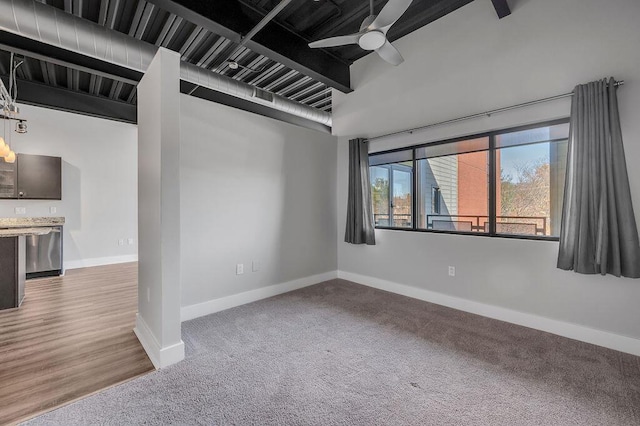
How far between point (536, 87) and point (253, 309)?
389cm

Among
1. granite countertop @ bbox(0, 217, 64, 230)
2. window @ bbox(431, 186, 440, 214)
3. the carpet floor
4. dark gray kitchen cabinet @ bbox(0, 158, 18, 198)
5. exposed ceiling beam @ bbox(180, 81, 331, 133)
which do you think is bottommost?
the carpet floor

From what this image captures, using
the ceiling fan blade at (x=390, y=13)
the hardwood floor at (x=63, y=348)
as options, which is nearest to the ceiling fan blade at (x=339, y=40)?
the ceiling fan blade at (x=390, y=13)

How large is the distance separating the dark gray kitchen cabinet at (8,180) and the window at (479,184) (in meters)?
6.27

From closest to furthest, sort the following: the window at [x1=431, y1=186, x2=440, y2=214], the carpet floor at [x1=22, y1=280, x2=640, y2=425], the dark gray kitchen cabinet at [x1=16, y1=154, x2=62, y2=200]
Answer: the carpet floor at [x1=22, y1=280, x2=640, y2=425] → the window at [x1=431, y1=186, x2=440, y2=214] → the dark gray kitchen cabinet at [x1=16, y1=154, x2=62, y2=200]

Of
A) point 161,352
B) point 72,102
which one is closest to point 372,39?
point 161,352

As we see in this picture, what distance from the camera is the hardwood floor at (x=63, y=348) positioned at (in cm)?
182

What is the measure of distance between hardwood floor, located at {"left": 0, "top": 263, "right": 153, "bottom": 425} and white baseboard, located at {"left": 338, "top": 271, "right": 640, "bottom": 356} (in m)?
3.05

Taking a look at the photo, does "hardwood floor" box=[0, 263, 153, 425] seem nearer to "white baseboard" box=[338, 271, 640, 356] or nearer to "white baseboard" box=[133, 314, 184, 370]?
"white baseboard" box=[133, 314, 184, 370]

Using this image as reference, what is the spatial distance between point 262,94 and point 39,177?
4.46 metres

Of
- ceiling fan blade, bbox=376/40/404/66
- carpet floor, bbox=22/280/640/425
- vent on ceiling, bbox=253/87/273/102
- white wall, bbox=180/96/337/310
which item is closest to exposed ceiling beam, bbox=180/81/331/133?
vent on ceiling, bbox=253/87/273/102

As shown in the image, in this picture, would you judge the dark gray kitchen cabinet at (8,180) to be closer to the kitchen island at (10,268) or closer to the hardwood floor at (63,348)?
the hardwood floor at (63,348)

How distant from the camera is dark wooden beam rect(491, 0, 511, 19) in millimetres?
2719

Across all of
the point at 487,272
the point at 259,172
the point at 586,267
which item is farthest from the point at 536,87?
the point at 259,172

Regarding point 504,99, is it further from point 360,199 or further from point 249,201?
point 249,201
